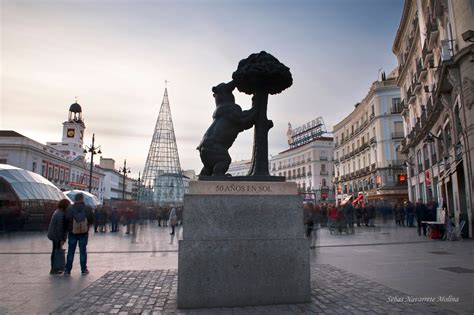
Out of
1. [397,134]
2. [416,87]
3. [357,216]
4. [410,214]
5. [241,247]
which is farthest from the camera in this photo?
[397,134]

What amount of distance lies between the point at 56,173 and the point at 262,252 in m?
66.2

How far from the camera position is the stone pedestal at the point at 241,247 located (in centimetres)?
488

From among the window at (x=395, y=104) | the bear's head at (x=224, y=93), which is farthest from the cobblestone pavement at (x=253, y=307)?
the window at (x=395, y=104)

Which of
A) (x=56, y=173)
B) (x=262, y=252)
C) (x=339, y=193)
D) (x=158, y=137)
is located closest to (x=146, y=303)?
(x=262, y=252)

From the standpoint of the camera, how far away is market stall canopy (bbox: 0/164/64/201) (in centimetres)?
2273

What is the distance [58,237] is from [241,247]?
5064 mm

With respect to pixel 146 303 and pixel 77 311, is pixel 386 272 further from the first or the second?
pixel 77 311

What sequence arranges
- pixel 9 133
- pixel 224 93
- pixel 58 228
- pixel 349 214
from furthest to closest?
pixel 9 133 → pixel 349 214 → pixel 58 228 → pixel 224 93

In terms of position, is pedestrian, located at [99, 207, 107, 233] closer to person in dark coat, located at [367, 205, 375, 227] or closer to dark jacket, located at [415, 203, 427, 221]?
person in dark coat, located at [367, 205, 375, 227]

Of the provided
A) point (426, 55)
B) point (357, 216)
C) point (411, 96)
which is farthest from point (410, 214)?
point (411, 96)

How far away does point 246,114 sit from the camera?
609cm

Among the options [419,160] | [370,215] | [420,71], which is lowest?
[370,215]

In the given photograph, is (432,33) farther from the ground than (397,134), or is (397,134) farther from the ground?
(432,33)

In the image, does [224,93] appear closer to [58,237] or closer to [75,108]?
[58,237]
